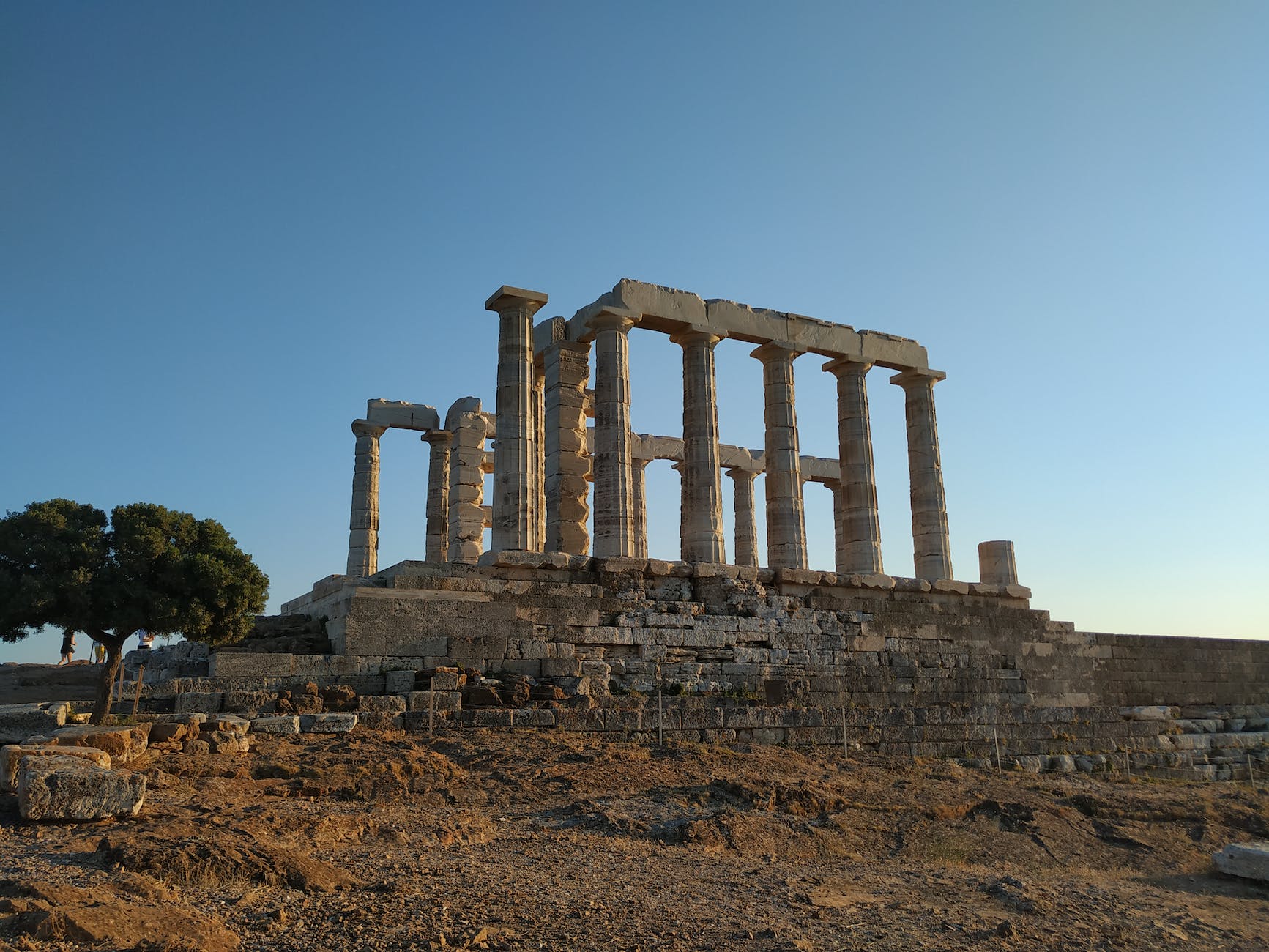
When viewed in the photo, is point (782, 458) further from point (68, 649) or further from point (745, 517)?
point (68, 649)

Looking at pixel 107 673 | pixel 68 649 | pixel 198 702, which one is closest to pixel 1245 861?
pixel 198 702

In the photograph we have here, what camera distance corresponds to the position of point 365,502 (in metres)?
27.5

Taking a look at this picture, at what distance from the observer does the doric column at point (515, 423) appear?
19.5m

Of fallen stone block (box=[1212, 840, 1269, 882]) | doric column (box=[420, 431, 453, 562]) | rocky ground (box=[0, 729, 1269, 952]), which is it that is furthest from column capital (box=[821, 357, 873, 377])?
fallen stone block (box=[1212, 840, 1269, 882])

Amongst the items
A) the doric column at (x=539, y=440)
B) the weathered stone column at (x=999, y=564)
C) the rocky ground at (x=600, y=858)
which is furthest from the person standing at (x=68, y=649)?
the weathered stone column at (x=999, y=564)

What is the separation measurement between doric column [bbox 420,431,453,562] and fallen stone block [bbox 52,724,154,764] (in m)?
17.9

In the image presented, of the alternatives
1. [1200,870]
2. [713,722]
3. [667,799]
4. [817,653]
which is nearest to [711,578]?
[817,653]

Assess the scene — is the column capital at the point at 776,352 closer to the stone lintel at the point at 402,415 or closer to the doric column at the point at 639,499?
the doric column at the point at 639,499

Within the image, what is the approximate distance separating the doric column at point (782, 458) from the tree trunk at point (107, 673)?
14.0 m

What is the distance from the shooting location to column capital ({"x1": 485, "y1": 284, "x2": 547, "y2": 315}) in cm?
2027

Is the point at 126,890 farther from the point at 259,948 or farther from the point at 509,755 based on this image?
the point at 509,755

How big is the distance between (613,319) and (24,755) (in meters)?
14.3

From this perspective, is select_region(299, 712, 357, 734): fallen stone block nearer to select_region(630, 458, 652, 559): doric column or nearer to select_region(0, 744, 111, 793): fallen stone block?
select_region(0, 744, 111, 793): fallen stone block

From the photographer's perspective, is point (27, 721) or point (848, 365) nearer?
point (27, 721)
